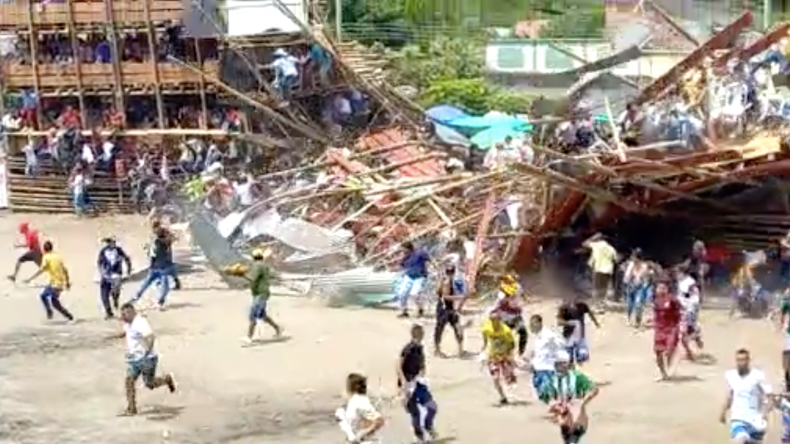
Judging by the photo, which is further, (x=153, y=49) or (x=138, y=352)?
(x=153, y=49)

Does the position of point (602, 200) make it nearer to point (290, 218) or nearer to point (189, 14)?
point (290, 218)

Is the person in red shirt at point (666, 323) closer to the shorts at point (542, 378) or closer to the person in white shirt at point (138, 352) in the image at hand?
the shorts at point (542, 378)

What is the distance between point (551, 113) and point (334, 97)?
23.2ft

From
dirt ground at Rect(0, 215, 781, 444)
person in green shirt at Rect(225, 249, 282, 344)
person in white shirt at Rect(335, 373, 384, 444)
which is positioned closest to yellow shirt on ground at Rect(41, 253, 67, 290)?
dirt ground at Rect(0, 215, 781, 444)

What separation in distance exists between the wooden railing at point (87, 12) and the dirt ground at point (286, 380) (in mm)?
10664

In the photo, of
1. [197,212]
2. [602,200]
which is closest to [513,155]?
[602,200]

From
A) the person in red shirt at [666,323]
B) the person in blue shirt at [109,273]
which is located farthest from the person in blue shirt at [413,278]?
the person in red shirt at [666,323]

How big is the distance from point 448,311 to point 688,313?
116 inches

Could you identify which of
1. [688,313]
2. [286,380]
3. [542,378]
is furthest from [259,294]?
[542,378]

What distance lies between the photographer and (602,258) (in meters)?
23.3

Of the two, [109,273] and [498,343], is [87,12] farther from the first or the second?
[498,343]

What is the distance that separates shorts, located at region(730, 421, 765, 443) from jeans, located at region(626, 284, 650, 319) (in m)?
8.41


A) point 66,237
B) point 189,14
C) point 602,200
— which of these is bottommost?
point 66,237

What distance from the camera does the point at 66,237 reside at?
3362cm
